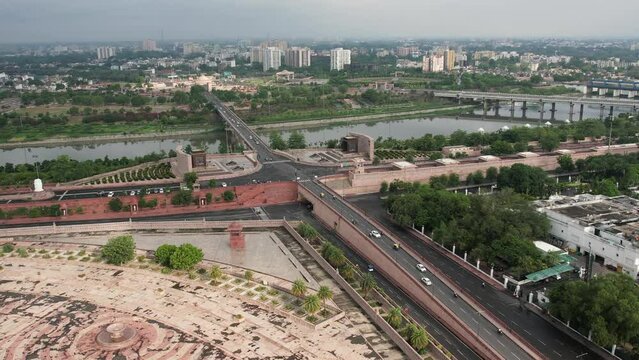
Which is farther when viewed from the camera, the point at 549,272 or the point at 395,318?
the point at 549,272

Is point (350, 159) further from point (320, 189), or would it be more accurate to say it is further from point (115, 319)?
point (115, 319)

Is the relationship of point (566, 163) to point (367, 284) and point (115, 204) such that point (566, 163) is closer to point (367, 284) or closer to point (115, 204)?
point (367, 284)

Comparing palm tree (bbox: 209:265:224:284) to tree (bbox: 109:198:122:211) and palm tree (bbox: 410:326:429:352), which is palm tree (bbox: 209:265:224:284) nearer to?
palm tree (bbox: 410:326:429:352)

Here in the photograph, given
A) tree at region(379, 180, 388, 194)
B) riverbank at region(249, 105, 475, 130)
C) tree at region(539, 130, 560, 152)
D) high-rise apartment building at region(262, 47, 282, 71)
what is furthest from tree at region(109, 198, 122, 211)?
high-rise apartment building at region(262, 47, 282, 71)

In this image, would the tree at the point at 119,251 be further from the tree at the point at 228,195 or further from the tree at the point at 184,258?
the tree at the point at 228,195

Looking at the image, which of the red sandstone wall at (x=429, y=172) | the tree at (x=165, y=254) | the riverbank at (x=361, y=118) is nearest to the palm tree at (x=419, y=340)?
the tree at (x=165, y=254)

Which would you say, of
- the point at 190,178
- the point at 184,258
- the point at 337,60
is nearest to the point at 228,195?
the point at 190,178

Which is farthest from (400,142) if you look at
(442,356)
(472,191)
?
(442,356)
